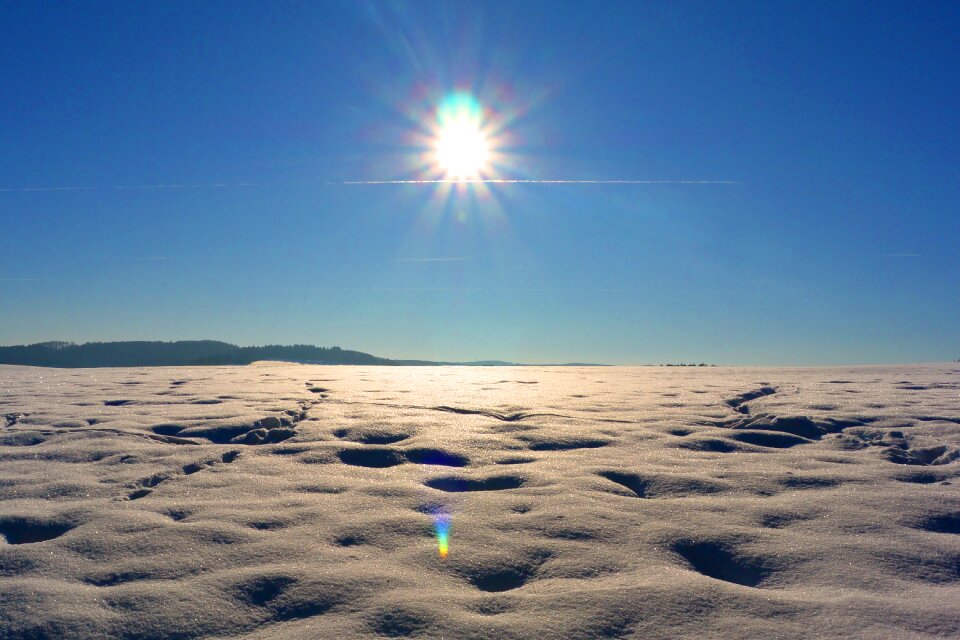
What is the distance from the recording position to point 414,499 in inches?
102

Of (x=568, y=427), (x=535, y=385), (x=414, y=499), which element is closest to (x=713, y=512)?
(x=414, y=499)

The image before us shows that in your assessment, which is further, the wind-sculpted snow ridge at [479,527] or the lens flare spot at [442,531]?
the lens flare spot at [442,531]

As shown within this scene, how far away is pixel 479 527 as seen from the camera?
7.39ft

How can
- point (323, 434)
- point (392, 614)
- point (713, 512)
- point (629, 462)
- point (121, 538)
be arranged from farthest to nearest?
point (323, 434), point (629, 462), point (713, 512), point (121, 538), point (392, 614)

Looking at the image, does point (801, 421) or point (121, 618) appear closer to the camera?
point (121, 618)

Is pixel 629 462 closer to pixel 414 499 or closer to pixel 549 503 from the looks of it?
pixel 549 503

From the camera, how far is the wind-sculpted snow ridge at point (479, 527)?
162 cm

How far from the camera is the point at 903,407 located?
501cm

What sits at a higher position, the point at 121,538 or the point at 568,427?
the point at 568,427

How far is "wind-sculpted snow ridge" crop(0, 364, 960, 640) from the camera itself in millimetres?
1619

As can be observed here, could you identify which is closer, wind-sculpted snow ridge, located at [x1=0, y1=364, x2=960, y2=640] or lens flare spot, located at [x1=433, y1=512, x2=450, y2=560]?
wind-sculpted snow ridge, located at [x1=0, y1=364, x2=960, y2=640]

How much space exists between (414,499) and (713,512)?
124cm

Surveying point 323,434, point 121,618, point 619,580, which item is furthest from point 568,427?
point 121,618

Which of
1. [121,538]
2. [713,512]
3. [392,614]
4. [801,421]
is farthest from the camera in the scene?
[801,421]
